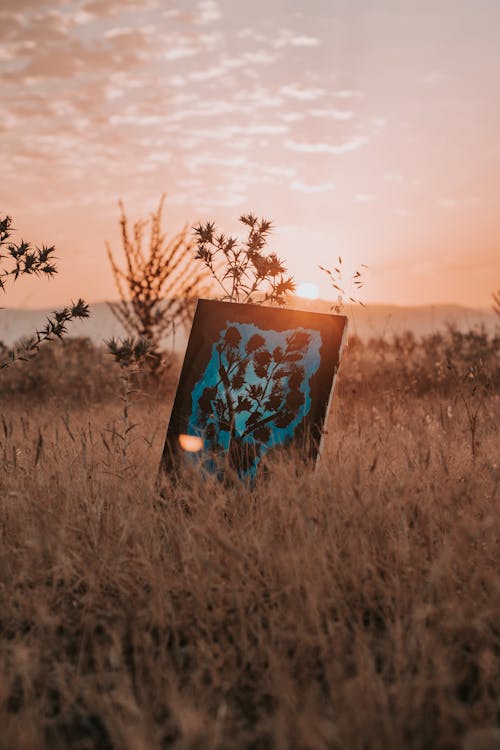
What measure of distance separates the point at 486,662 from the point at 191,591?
3.66 ft

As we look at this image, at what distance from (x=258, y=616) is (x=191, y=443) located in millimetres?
1824

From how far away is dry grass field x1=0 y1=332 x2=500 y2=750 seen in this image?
2100 mm

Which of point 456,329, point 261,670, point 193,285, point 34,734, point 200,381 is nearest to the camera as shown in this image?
point 34,734

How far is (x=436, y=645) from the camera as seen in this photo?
94.6 inches

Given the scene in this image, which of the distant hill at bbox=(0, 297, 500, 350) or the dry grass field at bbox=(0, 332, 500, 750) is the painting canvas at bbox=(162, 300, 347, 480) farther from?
the distant hill at bbox=(0, 297, 500, 350)

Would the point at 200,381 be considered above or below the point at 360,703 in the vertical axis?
above

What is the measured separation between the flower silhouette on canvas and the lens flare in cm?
4

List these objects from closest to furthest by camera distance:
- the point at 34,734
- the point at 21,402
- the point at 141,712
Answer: the point at 34,734 → the point at 141,712 → the point at 21,402

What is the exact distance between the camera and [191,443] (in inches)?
172

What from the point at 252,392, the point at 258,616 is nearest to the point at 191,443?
the point at 252,392

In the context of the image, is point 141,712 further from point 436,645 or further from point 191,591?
point 436,645

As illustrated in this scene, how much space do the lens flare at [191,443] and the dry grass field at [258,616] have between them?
0.31 metres

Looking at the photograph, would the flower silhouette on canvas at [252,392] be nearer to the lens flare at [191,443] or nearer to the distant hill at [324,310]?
the lens flare at [191,443]

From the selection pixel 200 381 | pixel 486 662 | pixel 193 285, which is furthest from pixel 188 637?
pixel 193 285
